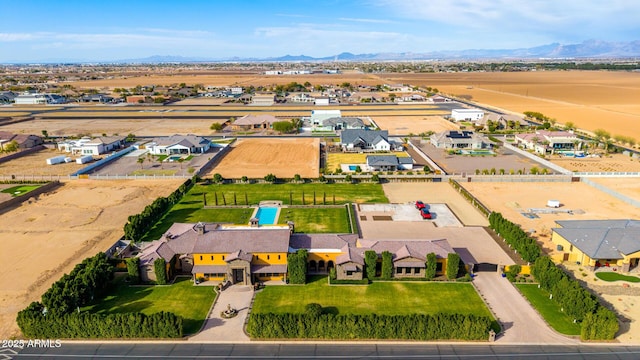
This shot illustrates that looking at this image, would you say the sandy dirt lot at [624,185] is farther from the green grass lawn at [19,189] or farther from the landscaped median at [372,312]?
the green grass lawn at [19,189]

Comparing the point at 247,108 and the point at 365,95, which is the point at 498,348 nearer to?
the point at 247,108

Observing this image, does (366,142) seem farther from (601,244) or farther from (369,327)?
(369,327)

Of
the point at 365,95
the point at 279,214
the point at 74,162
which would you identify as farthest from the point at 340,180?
the point at 365,95

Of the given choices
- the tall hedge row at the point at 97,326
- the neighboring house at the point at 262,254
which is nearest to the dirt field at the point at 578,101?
the neighboring house at the point at 262,254

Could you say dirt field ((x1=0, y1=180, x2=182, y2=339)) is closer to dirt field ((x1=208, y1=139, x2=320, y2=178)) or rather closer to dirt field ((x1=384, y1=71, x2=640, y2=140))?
dirt field ((x1=208, y1=139, x2=320, y2=178))

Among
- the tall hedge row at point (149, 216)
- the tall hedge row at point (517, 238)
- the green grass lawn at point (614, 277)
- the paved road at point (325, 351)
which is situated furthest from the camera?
the tall hedge row at point (149, 216)
